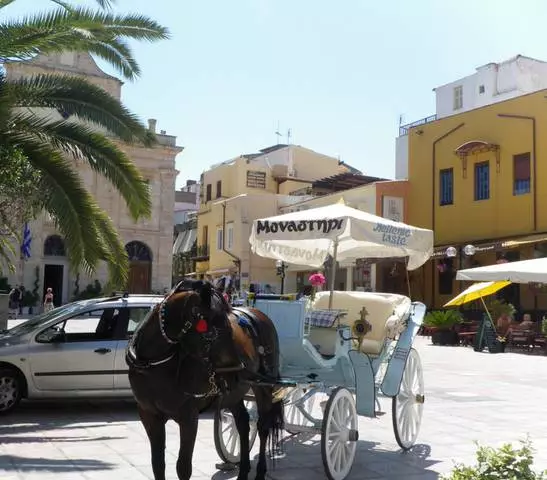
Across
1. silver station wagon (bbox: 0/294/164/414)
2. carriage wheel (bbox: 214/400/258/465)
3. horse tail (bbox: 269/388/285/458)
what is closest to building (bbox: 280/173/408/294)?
silver station wagon (bbox: 0/294/164/414)

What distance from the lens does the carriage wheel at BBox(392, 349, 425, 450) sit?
7344mm

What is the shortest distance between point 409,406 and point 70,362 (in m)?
4.37

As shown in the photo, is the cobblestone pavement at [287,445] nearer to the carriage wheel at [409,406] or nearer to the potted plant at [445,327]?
the carriage wheel at [409,406]

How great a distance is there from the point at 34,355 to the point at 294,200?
119 ft

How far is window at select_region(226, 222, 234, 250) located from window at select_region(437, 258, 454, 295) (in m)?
17.5

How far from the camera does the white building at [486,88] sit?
38781mm

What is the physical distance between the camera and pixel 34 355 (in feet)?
29.8

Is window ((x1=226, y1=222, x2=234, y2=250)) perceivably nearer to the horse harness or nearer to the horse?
the horse

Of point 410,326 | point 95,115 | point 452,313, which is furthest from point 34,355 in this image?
point 452,313

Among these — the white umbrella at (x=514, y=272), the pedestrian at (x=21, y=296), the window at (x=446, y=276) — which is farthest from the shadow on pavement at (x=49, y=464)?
the pedestrian at (x=21, y=296)

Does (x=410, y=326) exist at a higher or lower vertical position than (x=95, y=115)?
lower

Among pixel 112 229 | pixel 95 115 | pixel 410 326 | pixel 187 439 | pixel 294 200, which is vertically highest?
pixel 294 200

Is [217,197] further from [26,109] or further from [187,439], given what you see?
[187,439]

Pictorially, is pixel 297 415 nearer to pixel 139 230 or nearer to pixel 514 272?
pixel 514 272
